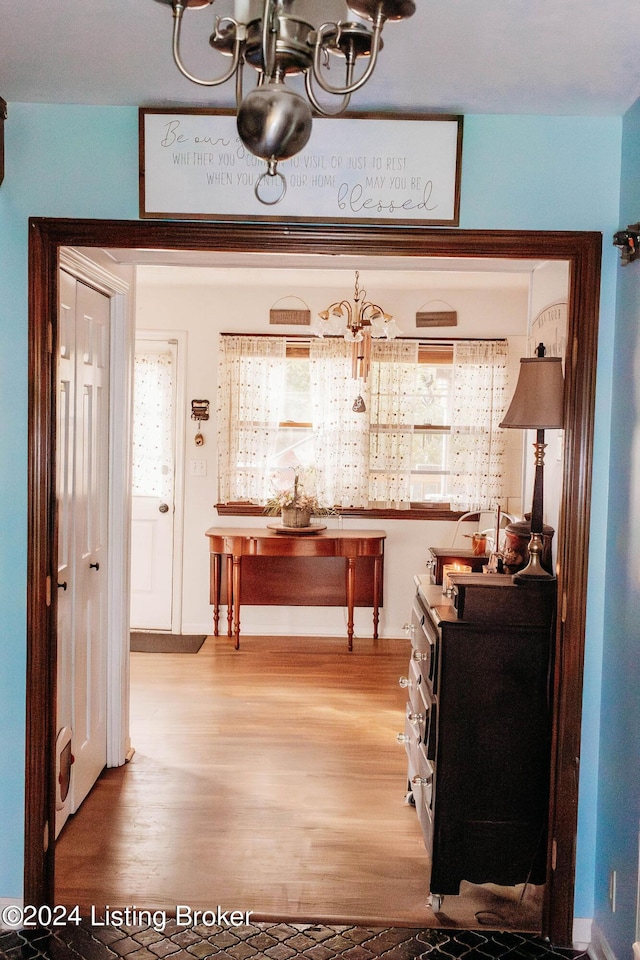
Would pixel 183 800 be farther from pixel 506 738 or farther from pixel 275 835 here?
pixel 506 738

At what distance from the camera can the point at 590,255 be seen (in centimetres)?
265

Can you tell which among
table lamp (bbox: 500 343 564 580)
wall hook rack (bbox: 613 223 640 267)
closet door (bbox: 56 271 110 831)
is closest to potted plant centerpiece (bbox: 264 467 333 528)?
closet door (bbox: 56 271 110 831)

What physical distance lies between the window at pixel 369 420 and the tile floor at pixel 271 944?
402cm

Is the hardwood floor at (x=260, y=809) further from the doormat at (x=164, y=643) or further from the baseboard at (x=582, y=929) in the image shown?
the doormat at (x=164, y=643)

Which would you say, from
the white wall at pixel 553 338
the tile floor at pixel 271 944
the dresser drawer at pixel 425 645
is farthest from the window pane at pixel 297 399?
the tile floor at pixel 271 944

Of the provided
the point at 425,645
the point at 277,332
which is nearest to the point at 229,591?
the point at 277,332

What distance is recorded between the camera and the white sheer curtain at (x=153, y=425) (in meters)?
6.56

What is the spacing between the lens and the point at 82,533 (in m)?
3.55

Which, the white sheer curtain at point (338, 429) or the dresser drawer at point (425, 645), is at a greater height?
the white sheer curtain at point (338, 429)

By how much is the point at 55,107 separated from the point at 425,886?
288 cm

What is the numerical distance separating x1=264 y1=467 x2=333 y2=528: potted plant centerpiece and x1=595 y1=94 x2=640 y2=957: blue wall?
12.3 feet

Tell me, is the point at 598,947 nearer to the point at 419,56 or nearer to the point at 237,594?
the point at 419,56

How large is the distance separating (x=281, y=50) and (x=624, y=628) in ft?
6.07

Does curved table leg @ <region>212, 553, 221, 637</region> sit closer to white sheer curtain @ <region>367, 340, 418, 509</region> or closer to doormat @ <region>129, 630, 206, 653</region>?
doormat @ <region>129, 630, 206, 653</region>
